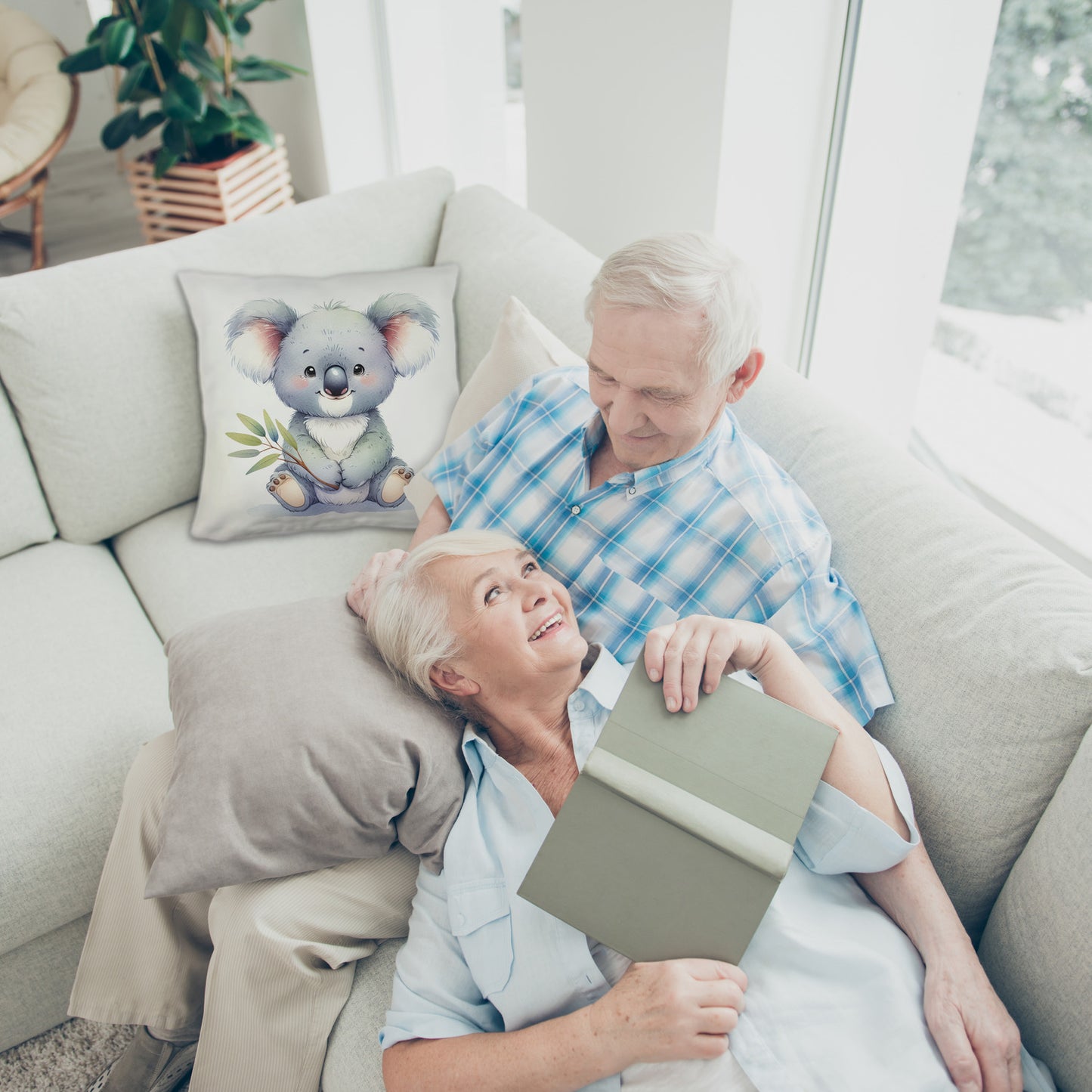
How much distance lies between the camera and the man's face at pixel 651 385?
1.08 metres

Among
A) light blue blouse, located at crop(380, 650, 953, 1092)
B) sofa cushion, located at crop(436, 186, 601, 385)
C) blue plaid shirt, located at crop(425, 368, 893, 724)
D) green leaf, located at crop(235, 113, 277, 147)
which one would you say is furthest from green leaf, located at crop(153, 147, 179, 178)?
light blue blouse, located at crop(380, 650, 953, 1092)

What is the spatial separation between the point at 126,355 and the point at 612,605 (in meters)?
1.09

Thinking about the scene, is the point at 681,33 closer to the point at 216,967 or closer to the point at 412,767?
the point at 412,767

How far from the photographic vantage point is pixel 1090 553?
171 centimetres

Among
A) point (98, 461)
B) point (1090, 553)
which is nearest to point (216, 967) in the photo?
point (98, 461)

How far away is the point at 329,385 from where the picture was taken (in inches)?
64.7

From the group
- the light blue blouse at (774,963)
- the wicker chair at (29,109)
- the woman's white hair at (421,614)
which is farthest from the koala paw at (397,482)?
the wicker chair at (29,109)

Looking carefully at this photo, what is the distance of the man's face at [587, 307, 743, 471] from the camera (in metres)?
1.08

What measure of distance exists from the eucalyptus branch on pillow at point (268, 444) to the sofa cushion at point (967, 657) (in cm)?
98

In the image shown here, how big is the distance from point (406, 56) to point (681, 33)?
1.83 m

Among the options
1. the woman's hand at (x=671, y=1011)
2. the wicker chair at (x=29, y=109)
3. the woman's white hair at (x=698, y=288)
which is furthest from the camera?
the wicker chair at (x=29, y=109)

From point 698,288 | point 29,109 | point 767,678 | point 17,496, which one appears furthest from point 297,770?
point 29,109

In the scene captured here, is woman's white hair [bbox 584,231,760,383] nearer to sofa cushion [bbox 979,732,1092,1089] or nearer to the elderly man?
the elderly man

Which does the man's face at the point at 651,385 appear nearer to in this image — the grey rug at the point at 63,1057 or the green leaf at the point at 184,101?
the grey rug at the point at 63,1057
